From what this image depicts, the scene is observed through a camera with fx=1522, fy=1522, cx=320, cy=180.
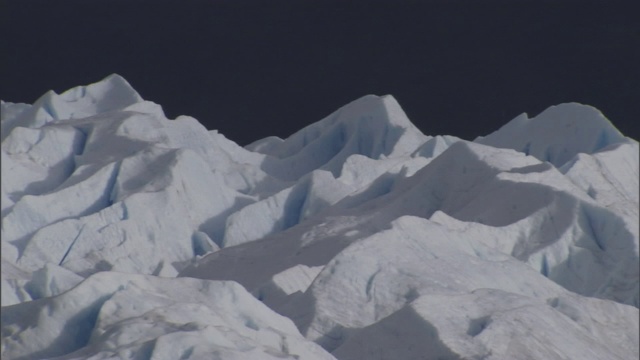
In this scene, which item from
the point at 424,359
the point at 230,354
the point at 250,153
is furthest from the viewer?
the point at 250,153

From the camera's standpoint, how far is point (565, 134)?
70.8 feet

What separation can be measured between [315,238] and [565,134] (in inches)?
207

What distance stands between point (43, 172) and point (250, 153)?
12.7 ft

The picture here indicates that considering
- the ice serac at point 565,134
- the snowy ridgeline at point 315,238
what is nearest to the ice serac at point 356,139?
the snowy ridgeline at point 315,238

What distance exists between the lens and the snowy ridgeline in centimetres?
1209

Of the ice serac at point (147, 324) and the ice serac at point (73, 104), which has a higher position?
the ice serac at point (147, 324)

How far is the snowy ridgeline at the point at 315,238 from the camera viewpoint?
476 inches

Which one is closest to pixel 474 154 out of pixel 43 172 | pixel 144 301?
pixel 43 172

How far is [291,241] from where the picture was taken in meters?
18.2

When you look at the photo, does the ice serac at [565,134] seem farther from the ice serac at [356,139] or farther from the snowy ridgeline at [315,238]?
the ice serac at [356,139]

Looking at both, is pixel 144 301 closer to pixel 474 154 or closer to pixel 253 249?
pixel 253 249

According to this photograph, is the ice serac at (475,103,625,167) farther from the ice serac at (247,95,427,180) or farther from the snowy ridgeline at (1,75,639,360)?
the ice serac at (247,95,427,180)

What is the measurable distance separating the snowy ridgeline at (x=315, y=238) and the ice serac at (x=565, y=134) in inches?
1.1

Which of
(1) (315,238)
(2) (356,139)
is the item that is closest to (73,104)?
(2) (356,139)
